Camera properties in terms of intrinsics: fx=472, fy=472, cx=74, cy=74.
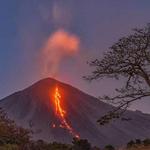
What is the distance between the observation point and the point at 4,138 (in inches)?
1138

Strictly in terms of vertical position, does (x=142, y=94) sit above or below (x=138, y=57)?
below

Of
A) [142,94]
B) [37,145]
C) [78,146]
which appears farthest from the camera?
[78,146]

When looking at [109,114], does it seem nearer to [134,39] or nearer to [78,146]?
[134,39]

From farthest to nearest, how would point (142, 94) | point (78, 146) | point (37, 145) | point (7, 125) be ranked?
point (78, 146), point (37, 145), point (142, 94), point (7, 125)

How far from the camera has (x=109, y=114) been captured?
107ft

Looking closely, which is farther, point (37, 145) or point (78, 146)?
point (78, 146)

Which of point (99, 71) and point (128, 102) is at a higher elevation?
point (99, 71)

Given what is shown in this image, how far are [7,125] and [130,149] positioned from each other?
13.4 meters

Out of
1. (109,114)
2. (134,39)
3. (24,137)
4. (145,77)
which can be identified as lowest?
(24,137)

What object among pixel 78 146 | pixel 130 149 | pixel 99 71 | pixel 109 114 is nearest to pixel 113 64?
pixel 99 71

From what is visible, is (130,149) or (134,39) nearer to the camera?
(134,39)

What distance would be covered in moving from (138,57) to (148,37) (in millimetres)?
1533

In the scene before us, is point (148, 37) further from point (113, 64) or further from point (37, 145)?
point (37, 145)

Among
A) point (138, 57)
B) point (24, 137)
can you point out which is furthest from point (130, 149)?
point (24, 137)
